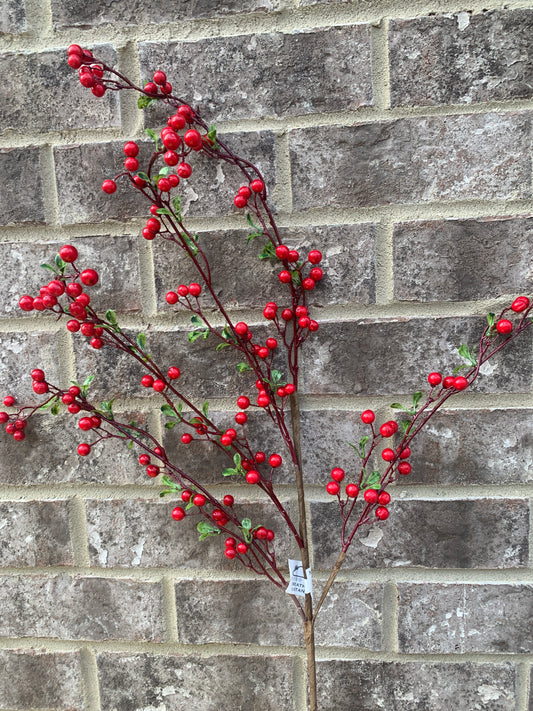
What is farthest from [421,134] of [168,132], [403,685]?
[403,685]

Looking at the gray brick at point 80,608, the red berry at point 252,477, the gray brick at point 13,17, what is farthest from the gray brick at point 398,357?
the gray brick at point 13,17

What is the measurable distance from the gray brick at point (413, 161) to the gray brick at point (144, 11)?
0.45 ft

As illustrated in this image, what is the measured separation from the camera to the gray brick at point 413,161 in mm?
542

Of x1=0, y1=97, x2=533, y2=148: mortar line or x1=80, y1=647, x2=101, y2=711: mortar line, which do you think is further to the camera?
x1=80, y1=647, x2=101, y2=711: mortar line

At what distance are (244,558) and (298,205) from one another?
40cm

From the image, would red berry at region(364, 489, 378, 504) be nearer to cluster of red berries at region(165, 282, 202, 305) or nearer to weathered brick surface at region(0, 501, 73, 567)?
cluster of red berries at region(165, 282, 202, 305)

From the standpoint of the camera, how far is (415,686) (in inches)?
24.4

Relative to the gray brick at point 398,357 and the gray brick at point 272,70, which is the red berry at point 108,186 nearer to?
the gray brick at point 272,70

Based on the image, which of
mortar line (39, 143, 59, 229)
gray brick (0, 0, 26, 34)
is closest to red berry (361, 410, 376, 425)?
mortar line (39, 143, 59, 229)

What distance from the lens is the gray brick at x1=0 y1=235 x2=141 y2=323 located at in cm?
60

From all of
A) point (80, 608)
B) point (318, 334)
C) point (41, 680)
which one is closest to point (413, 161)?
point (318, 334)

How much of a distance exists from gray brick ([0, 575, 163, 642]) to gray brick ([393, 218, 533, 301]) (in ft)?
1.53

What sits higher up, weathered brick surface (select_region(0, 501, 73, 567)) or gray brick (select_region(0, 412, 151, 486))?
gray brick (select_region(0, 412, 151, 486))

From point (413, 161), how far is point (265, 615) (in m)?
0.53
